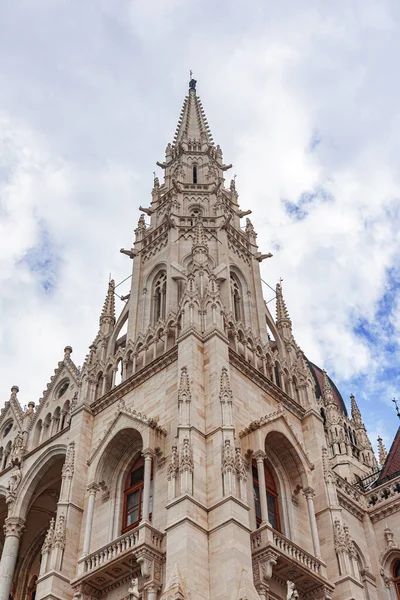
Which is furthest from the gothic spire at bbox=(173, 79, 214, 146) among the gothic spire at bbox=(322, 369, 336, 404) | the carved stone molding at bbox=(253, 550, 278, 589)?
the carved stone molding at bbox=(253, 550, 278, 589)

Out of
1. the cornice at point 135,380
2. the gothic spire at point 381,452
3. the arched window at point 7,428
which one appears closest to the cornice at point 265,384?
the cornice at point 135,380

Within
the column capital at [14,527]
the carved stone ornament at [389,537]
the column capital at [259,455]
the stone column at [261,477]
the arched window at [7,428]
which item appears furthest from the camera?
the arched window at [7,428]

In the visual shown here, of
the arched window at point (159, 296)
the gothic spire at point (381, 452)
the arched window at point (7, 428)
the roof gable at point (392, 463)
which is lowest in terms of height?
the roof gable at point (392, 463)

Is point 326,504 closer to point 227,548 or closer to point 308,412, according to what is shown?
point 308,412

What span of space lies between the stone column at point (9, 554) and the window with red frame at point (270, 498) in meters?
8.05

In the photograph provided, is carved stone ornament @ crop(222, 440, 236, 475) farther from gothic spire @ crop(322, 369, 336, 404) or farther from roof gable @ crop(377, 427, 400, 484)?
gothic spire @ crop(322, 369, 336, 404)

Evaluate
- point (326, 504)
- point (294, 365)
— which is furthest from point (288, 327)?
point (326, 504)

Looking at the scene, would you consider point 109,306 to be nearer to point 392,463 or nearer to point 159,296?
point 159,296

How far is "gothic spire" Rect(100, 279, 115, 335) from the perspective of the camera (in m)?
29.9

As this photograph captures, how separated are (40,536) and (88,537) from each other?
910 centimetres

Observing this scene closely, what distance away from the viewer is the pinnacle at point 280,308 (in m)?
31.0

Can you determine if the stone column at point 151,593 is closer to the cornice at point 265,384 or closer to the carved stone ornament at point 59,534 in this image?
the carved stone ornament at point 59,534

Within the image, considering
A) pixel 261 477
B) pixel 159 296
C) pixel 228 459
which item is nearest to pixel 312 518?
pixel 261 477

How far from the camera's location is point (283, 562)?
20.4 metres
